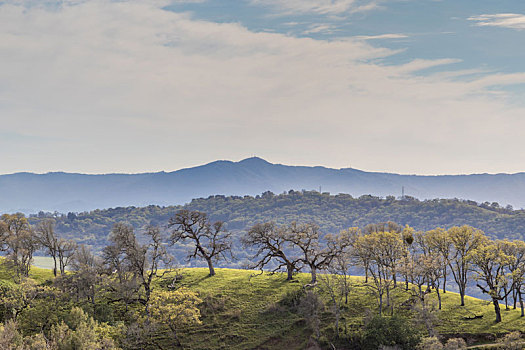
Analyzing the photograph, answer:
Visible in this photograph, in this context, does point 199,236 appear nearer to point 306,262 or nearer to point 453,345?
point 306,262

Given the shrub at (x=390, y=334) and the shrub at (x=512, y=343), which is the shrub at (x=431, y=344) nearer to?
the shrub at (x=390, y=334)

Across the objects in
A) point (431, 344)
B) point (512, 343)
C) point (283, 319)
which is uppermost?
point (512, 343)

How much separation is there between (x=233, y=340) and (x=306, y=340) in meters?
11.6

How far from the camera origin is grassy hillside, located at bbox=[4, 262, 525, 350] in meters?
61.2

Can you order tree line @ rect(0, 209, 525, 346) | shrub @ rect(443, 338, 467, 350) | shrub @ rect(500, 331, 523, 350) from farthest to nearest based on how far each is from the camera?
tree line @ rect(0, 209, 525, 346) < shrub @ rect(443, 338, 467, 350) < shrub @ rect(500, 331, 523, 350)

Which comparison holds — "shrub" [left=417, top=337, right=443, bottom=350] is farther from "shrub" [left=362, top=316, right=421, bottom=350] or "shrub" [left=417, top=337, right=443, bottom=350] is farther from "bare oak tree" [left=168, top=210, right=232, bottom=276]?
"bare oak tree" [left=168, top=210, right=232, bottom=276]

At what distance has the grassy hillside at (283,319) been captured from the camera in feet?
201

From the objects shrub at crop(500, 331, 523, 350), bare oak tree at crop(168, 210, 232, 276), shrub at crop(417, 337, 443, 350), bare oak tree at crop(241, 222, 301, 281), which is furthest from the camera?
bare oak tree at crop(168, 210, 232, 276)

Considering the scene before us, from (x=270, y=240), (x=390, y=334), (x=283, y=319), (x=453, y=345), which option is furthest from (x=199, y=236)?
(x=453, y=345)

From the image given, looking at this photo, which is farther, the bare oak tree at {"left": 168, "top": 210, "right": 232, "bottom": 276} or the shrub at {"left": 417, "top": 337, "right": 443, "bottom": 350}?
the bare oak tree at {"left": 168, "top": 210, "right": 232, "bottom": 276}

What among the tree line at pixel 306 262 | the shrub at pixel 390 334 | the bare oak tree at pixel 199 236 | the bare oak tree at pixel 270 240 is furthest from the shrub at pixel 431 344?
the bare oak tree at pixel 199 236

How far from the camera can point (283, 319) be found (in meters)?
68.0

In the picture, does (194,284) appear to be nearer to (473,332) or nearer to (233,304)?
(233,304)

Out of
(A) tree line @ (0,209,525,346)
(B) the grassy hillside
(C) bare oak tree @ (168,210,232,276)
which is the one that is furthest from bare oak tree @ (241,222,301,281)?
(C) bare oak tree @ (168,210,232,276)
